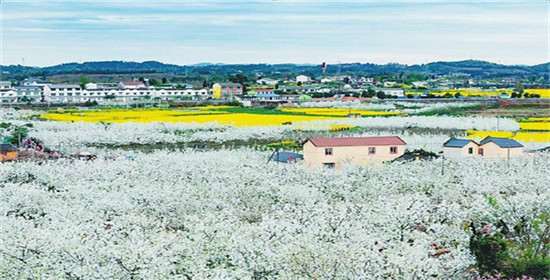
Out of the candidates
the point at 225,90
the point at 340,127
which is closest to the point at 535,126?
the point at 340,127

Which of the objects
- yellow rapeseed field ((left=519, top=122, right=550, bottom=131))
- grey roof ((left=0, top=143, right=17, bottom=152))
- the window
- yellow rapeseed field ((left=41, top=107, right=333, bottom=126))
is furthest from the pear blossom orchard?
yellow rapeseed field ((left=41, top=107, right=333, bottom=126))

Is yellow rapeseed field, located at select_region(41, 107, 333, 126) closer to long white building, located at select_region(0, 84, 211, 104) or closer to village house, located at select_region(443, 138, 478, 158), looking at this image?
long white building, located at select_region(0, 84, 211, 104)

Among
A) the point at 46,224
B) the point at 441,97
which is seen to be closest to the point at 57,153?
the point at 46,224

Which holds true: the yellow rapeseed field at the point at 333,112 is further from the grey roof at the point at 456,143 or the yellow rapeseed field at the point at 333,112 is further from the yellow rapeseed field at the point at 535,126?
the grey roof at the point at 456,143

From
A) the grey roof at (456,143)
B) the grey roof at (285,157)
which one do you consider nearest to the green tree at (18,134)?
the grey roof at (285,157)

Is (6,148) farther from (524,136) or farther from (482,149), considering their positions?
(524,136)
